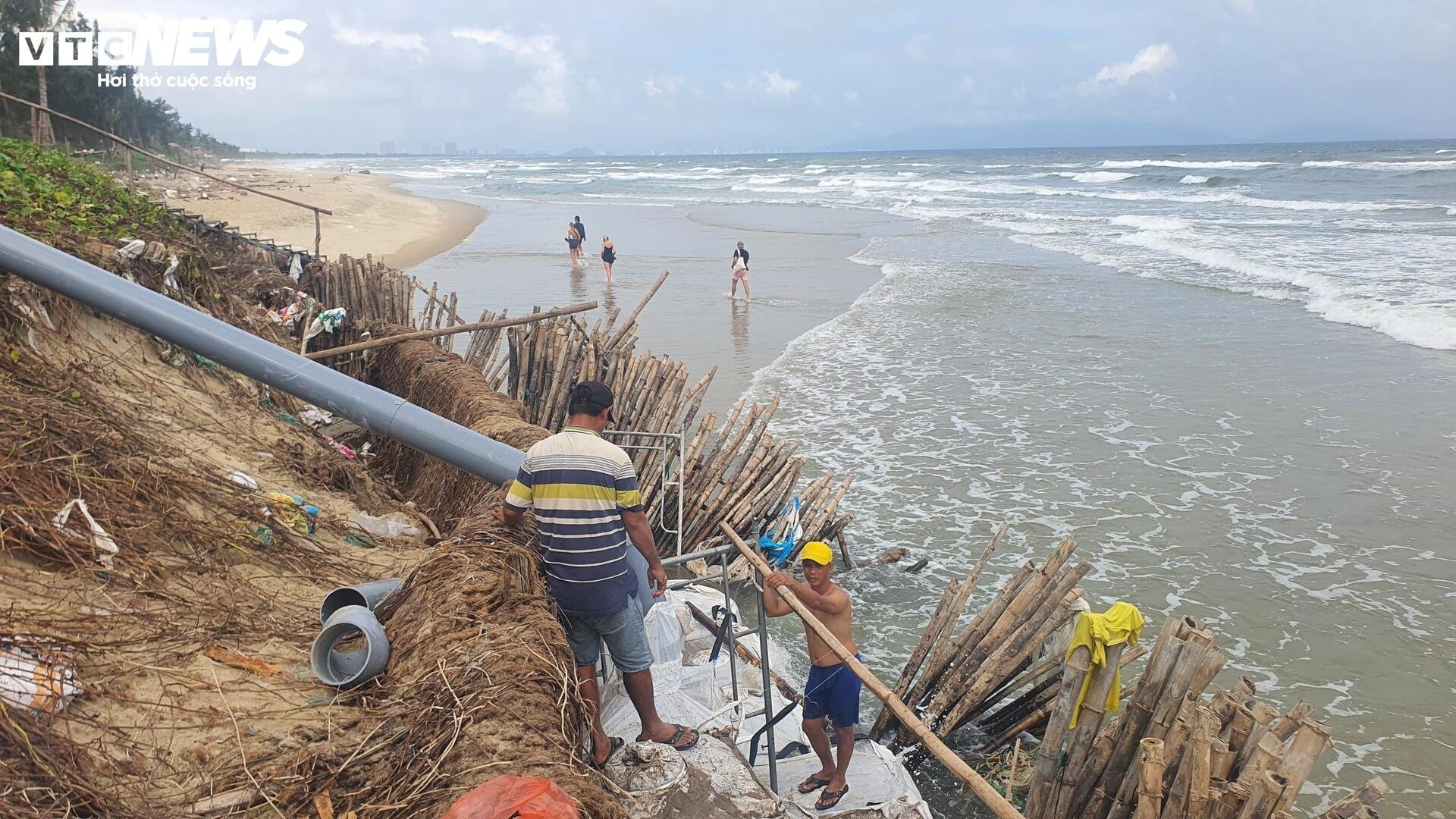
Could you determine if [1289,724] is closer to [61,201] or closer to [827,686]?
[827,686]

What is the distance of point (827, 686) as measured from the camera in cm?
464

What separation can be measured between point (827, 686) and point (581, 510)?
170 centimetres

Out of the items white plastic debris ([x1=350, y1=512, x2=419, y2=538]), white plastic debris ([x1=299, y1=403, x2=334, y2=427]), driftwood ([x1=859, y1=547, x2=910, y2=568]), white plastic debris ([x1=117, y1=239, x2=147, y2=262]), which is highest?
white plastic debris ([x1=117, y1=239, x2=147, y2=262])

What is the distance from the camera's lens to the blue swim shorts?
4578 millimetres

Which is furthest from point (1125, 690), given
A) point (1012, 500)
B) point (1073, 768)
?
point (1012, 500)

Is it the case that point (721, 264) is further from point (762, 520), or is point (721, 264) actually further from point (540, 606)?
point (540, 606)

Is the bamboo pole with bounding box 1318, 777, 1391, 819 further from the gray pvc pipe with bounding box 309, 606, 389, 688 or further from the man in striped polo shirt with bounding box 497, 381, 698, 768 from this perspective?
the gray pvc pipe with bounding box 309, 606, 389, 688

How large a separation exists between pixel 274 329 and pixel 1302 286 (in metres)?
21.0

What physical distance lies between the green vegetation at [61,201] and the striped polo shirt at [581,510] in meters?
5.94

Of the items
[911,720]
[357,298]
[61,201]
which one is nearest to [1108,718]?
[911,720]

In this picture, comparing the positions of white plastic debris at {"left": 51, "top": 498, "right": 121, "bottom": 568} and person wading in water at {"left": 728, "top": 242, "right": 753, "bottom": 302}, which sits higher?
person wading in water at {"left": 728, "top": 242, "right": 753, "bottom": 302}

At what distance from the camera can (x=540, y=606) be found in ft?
12.3

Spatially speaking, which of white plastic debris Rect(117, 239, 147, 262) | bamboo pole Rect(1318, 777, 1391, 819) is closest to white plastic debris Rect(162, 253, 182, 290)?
white plastic debris Rect(117, 239, 147, 262)

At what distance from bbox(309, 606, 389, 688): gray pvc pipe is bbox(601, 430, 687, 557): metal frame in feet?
11.0
